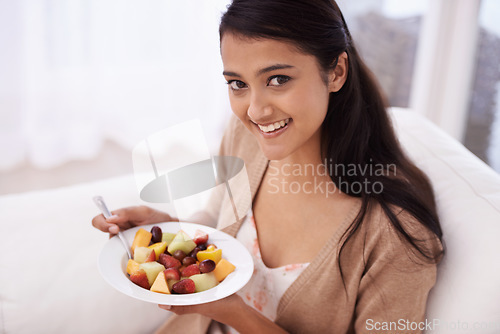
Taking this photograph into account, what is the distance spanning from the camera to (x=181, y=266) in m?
1.03

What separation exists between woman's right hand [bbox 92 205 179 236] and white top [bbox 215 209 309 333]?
A: 0.23 meters

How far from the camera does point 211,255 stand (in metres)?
1.03

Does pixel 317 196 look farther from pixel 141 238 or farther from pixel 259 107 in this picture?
pixel 141 238

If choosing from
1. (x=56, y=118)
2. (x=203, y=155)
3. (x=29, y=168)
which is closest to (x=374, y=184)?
(x=203, y=155)

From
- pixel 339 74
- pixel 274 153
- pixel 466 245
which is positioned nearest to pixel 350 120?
pixel 339 74

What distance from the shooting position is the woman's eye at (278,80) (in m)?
0.97

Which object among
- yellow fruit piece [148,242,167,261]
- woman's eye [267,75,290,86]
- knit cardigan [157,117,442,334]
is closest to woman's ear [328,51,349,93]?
woman's eye [267,75,290,86]

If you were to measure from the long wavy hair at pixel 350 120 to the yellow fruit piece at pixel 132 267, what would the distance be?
0.48m

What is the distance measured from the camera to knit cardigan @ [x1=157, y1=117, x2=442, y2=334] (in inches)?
40.1

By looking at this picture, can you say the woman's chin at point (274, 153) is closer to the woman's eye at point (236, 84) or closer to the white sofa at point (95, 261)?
the woman's eye at point (236, 84)

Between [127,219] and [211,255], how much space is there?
10.4 inches

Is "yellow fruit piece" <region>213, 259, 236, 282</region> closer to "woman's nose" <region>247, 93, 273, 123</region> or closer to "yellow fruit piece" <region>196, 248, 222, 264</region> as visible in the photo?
"yellow fruit piece" <region>196, 248, 222, 264</region>

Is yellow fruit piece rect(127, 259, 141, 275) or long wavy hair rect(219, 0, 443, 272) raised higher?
long wavy hair rect(219, 0, 443, 272)

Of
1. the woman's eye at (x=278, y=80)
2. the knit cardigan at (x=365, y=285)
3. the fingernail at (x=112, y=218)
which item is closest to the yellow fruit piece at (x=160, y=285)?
the fingernail at (x=112, y=218)
